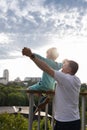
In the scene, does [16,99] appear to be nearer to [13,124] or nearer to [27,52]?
[13,124]

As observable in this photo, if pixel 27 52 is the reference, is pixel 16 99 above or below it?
below

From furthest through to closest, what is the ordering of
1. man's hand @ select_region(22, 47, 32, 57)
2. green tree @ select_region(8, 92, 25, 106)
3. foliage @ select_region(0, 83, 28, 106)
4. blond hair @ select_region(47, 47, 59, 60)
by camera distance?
1. foliage @ select_region(0, 83, 28, 106)
2. green tree @ select_region(8, 92, 25, 106)
3. blond hair @ select_region(47, 47, 59, 60)
4. man's hand @ select_region(22, 47, 32, 57)

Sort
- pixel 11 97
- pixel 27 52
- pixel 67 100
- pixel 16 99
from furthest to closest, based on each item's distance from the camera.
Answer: pixel 16 99
pixel 11 97
pixel 67 100
pixel 27 52

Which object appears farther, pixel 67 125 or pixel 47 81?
pixel 47 81

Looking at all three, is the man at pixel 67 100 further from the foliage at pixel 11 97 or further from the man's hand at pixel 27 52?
the foliage at pixel 11 97

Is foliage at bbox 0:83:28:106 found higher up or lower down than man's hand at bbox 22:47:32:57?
lower down

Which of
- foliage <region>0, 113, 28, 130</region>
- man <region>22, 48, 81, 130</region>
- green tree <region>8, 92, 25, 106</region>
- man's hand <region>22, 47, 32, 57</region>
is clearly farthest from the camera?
green tree <region>8, 92, 25, 106</region>

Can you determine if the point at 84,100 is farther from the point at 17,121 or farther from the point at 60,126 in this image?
the point at 17,121

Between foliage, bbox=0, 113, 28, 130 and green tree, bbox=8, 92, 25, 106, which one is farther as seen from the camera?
green tree, bbox=8, 92, 25, 106

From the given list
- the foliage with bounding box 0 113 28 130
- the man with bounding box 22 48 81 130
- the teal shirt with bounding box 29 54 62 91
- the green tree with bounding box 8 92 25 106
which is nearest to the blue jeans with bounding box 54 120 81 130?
the man with bounding box 22 48 81 130

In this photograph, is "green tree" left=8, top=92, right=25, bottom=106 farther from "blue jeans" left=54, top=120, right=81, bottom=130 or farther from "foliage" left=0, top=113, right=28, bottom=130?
"blue jeans" left=54, top=120, right=81, bottom=130

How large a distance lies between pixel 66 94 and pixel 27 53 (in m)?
0.63

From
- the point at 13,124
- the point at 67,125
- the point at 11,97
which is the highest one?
the point at 67,125

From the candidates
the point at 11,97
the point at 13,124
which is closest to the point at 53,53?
the point at 13,124
